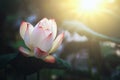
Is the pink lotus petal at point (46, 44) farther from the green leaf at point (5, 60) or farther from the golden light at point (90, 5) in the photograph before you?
the golden light at point (90, 5)

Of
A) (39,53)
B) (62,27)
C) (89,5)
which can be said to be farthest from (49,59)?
(89,5)

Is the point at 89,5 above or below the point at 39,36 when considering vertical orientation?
above

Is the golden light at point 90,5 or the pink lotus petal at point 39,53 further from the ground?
the golden light at point 90,5

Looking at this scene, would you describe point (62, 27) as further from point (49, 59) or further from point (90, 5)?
point (49, 59)

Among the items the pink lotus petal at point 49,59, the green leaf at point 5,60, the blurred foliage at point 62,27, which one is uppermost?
the blurred foliage at point 62,27

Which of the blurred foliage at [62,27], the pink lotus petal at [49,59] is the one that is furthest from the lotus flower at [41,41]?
the blurred foliage at [62,27]

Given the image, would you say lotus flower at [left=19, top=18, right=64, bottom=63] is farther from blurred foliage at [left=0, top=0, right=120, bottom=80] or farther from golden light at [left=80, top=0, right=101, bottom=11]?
golden light at [left=80, top=0, right=101, bottom=11]

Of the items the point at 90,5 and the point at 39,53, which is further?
the point at 90,5

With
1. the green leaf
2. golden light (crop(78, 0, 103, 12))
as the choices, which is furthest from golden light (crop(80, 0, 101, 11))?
the green leaf

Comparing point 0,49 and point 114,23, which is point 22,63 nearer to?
point 0,49
